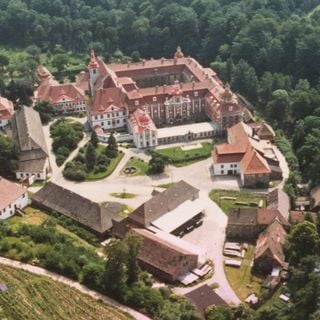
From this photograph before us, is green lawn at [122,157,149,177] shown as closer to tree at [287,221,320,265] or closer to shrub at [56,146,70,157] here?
shrub at [56,146,70,157]

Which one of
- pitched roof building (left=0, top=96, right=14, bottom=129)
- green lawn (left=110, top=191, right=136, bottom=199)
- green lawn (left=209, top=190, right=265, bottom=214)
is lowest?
green lawn (left=209, top=190, right=265, bottom=214)

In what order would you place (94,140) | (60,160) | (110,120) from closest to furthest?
(60,160) → (94,140) → (110,120)

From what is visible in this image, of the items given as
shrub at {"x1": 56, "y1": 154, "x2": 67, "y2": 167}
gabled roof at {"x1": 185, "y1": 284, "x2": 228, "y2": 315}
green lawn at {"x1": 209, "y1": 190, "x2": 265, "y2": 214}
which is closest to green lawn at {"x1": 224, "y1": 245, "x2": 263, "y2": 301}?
gabled roof at {"x1": 185, "y1": 284, "x2": 228, "y2": 315}

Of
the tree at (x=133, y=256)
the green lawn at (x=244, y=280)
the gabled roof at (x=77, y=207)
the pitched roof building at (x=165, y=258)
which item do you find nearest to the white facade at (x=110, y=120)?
the gabled roof at (x=77, y=207)

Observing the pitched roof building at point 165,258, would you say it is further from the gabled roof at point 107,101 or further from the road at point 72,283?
the gabled roof at point 107,101

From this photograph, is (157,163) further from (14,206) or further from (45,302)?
(45,302)

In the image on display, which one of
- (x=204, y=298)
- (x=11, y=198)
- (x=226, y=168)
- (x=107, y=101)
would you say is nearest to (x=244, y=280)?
(x=204, y=298)
